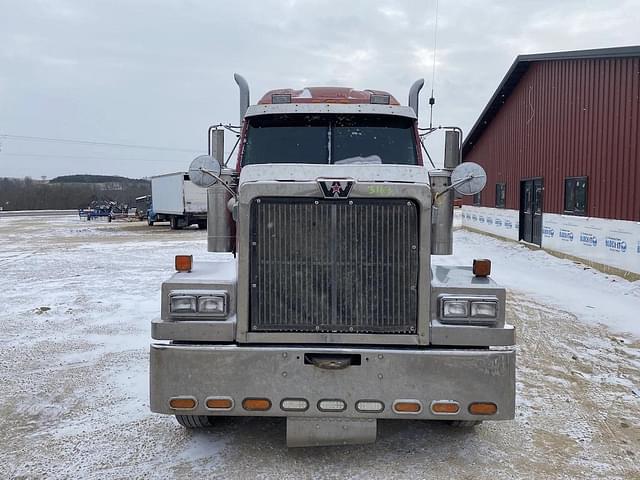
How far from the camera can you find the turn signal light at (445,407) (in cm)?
363

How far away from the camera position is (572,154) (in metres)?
15.8

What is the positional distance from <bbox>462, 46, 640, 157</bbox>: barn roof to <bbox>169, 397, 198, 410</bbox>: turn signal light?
12783 mm

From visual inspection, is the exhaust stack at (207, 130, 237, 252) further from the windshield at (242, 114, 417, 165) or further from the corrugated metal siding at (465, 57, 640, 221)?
the corrugated metal siding at (465, 57, 640, 221)

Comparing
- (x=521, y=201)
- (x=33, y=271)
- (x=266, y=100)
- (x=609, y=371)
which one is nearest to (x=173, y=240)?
(x=33, y=271)

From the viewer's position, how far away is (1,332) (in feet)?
24.8

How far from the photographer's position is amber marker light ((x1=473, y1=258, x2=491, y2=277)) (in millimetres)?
3953

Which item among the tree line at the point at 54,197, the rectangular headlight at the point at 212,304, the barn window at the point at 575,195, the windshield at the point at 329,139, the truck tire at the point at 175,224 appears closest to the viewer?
the rectangular headlight at the point at 212,304

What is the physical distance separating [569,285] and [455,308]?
9015mm

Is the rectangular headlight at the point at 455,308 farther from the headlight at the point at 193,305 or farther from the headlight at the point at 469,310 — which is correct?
the headlight at the point at 193,305

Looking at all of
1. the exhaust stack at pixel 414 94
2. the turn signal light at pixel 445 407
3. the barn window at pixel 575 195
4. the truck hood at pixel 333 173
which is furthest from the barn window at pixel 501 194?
the turn signal light at pixel 445 407

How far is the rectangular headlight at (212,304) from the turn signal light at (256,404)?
618 millimetres

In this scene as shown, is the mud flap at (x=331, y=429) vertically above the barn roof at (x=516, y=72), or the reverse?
the barn roof at (x=516, y=72)

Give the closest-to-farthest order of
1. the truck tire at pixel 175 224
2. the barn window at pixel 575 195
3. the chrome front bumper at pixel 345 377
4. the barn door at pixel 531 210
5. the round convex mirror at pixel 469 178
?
the chrome front bumper at pixel 345 377
the round convex mirror at pixel 469 178
the barn window at pixel 575 195
the barn door at pixel 531 210
the truck tire at pixel 175 224

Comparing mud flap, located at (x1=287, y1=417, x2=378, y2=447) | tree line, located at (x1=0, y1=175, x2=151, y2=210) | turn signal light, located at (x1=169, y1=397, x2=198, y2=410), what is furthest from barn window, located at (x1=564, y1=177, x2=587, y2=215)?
tree line, located at (x1=0, y1=175, x2=151, y2=210)
